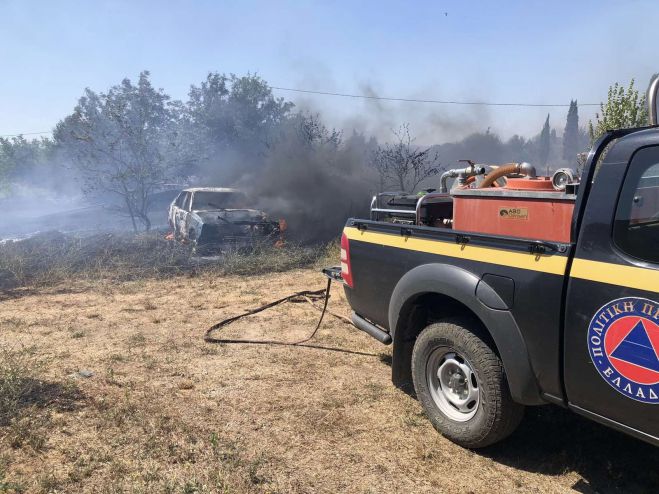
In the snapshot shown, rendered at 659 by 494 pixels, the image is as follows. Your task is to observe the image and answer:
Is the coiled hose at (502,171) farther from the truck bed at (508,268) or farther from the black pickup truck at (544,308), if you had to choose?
the truck bed at (508,268)

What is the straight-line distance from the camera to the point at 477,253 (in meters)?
2.75

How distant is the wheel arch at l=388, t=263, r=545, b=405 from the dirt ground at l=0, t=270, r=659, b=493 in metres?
0.54

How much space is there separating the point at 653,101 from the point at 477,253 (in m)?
1.30

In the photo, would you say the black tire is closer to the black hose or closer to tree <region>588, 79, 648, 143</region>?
the black hose

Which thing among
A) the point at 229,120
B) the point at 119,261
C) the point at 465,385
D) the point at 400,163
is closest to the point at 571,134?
the point at 229,120

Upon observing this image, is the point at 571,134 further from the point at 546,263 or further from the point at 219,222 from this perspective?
the point at 546,263

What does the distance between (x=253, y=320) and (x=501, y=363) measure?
398 cm

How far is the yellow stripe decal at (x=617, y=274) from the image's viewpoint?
1962mm

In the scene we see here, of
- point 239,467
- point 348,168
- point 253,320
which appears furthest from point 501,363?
point 348,168

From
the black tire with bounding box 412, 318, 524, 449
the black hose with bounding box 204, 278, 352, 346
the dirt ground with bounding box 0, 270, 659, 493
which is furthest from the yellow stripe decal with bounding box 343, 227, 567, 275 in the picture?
the black hose with bounding box 204, 278, 352, 346

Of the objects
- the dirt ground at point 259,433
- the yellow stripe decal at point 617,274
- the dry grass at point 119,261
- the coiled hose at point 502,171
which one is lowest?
the dirt ground at point 259,433

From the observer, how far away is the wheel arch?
250 cm

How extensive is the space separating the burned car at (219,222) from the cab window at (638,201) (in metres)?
8.63

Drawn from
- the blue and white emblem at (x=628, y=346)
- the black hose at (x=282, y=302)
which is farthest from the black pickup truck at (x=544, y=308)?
the black hose at (x=282, y=302)
